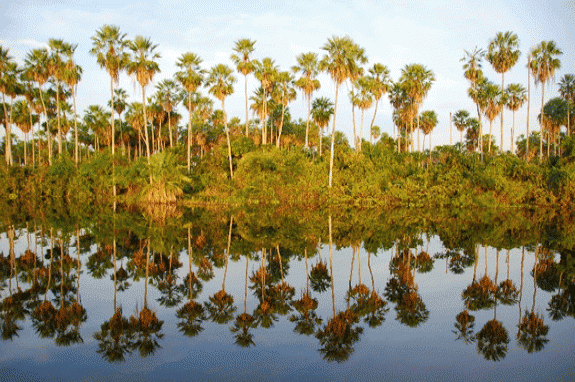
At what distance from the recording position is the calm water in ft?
21.2

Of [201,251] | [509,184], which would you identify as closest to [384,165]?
[509,184]

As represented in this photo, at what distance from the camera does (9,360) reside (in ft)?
21.5

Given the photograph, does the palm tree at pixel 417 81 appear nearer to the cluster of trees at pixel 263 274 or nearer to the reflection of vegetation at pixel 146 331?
the cluster of trees at pixel 263 274

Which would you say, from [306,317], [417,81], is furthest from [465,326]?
[417,81]

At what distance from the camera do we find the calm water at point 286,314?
21.2ft

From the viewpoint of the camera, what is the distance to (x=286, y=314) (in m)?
8.95

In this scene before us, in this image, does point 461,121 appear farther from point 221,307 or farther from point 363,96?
point 221,307

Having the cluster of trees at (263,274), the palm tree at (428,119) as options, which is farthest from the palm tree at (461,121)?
the cluster of trees at (263,274)

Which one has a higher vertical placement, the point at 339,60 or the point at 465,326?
the point at 339,60

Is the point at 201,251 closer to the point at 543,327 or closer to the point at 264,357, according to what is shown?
the point at 264,357

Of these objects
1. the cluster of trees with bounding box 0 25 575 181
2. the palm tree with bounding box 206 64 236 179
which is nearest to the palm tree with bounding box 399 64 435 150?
the cluster of trees with bounding box 0 25 575 181

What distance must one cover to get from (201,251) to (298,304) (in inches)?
282

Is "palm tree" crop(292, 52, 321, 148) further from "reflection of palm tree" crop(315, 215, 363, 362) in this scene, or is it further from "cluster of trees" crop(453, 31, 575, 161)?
"reflection of palm tree" crop(315, 215, 363, 362)

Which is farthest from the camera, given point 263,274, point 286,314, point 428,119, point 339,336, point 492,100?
point 428,119
